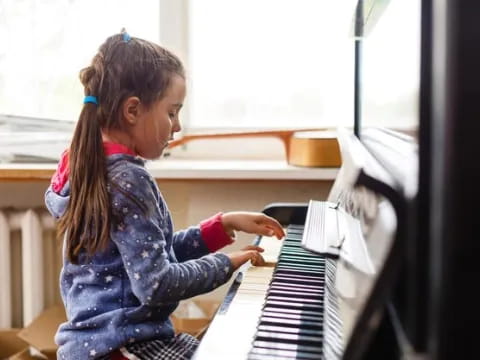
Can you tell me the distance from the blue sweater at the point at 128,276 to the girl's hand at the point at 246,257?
0.01 meters

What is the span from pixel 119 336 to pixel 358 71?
0.72 meters

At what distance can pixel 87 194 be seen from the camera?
98cm

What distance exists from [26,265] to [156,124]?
86 cm

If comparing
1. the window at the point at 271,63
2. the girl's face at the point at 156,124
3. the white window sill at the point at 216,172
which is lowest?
the white window sill at the point at 216,172

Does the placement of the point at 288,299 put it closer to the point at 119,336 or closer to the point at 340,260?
the point at 340,260

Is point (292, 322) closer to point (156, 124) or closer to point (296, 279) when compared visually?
point (296, 279)

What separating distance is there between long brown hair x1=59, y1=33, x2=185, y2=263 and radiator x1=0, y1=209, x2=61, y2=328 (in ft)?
2.49

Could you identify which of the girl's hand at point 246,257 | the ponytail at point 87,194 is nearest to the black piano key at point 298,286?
the girl's hand at point 246,257

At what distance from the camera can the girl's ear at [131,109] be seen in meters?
1.03

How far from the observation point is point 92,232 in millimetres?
974

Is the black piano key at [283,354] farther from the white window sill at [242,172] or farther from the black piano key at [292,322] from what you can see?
the white window sill at [242,172]

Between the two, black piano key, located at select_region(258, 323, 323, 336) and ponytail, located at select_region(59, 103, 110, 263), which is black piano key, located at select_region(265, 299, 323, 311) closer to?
black piano key, located at select_region(258, 323, 323, 336)

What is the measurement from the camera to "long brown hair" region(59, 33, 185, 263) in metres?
0.98

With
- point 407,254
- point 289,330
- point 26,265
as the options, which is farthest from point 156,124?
point 26,265
